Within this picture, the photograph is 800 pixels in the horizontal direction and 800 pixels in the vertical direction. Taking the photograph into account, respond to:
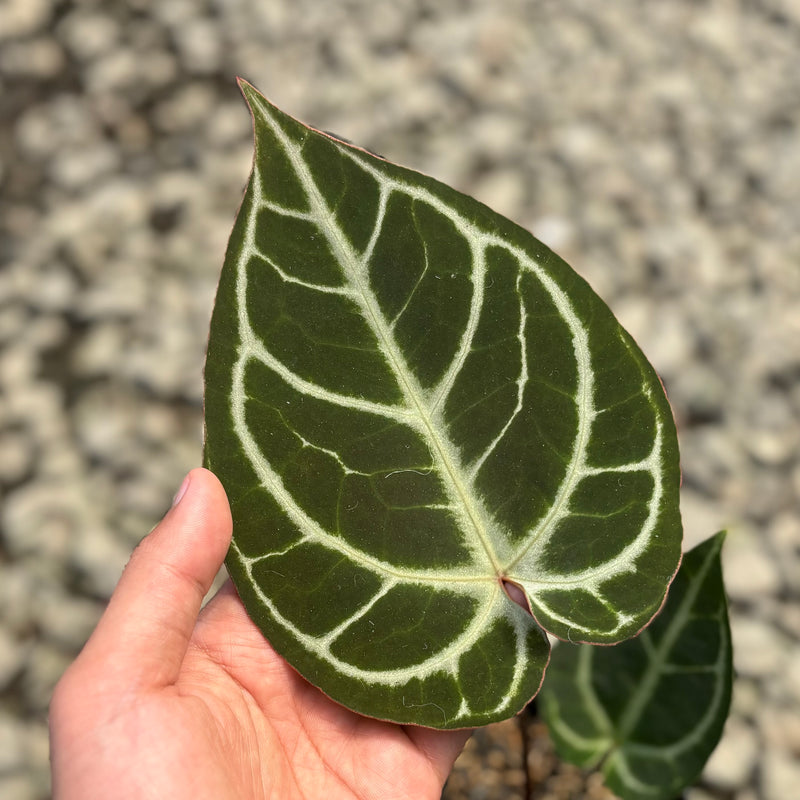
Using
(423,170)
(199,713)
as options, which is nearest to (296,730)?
(199,713)

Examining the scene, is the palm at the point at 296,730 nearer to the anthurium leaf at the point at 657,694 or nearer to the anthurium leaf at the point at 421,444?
the anthurium leaf at the point at 421,444

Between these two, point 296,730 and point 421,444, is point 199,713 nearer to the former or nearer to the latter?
point 296,730

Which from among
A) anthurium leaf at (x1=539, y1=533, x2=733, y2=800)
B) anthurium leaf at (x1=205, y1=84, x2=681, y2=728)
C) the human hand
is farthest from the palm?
anthurium leaf at (x1=539, y1=533, x2=733, y2=800)

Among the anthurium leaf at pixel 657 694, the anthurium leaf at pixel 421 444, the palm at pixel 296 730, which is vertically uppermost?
the anthurium leaf at pixel 421 444

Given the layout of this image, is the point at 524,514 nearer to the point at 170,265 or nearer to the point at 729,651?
the point at 729,651

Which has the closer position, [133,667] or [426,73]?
[133,667]

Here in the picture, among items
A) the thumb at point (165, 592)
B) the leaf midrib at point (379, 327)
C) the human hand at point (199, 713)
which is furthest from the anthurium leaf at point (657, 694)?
the thumb at point (165, 592)

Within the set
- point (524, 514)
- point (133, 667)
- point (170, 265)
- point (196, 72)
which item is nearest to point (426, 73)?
point (196, 72)
